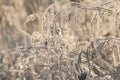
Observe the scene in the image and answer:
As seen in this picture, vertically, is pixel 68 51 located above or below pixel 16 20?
below

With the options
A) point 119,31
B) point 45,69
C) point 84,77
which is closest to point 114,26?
point 119,31

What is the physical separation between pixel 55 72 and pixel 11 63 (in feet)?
1.80

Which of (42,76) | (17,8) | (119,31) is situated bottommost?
(42,76)

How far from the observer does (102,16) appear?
2.55 meters

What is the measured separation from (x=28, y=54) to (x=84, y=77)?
601 millimetres

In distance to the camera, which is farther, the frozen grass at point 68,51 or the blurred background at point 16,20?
the blurred background at point 16,20

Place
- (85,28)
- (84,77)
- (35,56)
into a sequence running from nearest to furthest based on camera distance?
(84,77), (35,56), (85,28)

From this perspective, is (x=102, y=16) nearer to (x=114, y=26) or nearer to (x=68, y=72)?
(x=114, y=26)

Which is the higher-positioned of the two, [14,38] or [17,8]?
[17,8]

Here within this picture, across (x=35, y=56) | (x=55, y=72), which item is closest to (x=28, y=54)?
(x=35, y=56)

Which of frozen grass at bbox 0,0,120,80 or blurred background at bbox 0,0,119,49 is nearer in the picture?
frozen grass at bbox 0,0,120,80

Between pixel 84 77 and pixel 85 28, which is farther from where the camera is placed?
pixel 85 28

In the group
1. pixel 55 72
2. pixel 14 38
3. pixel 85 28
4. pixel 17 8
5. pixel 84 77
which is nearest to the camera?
pixel 84 77

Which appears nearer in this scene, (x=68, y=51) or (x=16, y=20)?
(x=68, y=51)
